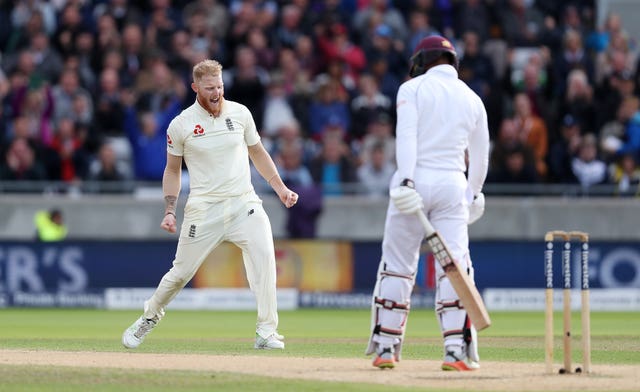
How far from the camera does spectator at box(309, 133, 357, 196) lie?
68.4ft

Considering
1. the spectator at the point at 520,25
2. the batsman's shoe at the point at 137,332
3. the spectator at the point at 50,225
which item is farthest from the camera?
the spectator at the point at 520,25

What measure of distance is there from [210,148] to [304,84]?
429 inches

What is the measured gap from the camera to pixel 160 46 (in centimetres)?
2227

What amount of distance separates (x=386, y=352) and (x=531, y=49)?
1470 centimetres

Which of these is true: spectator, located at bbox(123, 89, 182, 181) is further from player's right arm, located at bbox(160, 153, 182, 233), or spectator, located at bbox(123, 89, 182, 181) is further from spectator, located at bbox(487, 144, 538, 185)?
player's right arm, located at bbox(160, 153, 182, 233)

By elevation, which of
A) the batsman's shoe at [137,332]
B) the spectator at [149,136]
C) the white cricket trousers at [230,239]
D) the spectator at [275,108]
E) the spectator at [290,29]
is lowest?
the batsman's shoe at [137,332]

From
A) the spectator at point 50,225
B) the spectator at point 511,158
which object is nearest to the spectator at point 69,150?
the spectator at point 50,225

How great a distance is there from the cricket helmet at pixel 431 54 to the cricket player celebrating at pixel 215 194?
1.90 meters

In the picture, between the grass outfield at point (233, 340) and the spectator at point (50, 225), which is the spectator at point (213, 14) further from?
the grass outfield at point (233, 340)

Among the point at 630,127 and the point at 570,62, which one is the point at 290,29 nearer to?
the point at 570,62

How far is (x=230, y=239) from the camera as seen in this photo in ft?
36.6

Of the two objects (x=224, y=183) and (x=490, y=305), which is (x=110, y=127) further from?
(x=224, y=183)

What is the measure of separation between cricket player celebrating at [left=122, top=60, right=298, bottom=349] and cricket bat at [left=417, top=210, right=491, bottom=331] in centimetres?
218

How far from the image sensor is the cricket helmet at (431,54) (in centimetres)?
944
